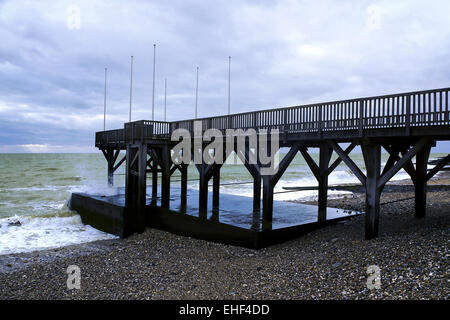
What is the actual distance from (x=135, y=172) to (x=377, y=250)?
38.1 ft

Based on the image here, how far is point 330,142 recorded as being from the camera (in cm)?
1075

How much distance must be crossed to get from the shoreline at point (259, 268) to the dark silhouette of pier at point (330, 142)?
4.50ft

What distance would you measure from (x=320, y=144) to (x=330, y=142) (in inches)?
102

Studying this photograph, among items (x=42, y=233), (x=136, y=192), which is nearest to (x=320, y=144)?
(x=136, y=192)

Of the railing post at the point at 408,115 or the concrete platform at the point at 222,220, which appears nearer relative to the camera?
the railing post at the point at 408,115

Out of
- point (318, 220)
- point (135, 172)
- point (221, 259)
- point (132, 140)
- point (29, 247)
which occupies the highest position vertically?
point (132, 140)

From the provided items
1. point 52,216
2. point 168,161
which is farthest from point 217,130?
point 52,216

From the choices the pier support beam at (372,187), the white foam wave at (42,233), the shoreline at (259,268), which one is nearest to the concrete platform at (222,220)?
the shoreline at (259,268)

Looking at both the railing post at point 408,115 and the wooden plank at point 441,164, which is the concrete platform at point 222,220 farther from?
the railing post at point 408,115

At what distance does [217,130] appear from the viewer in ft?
46.8

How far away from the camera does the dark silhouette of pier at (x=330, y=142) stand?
8.95 meters
